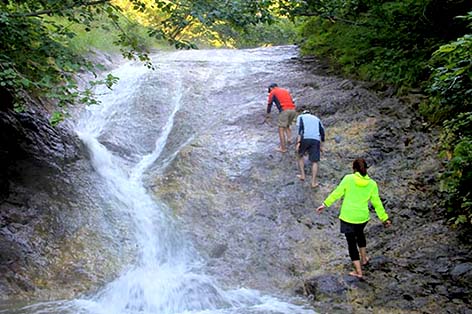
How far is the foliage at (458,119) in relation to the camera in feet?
20.8

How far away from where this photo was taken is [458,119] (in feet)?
24.2

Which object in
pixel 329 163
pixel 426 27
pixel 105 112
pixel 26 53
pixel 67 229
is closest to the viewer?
pixel 26 53

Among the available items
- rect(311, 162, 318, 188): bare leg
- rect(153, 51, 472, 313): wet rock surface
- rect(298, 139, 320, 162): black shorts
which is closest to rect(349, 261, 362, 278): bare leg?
rect(153, 51, 472, 313): wet rock surface

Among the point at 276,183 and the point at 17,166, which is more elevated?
the point at 17,166

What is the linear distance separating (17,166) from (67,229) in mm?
1737

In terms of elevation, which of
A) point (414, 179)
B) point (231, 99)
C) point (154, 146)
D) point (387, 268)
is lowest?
point (387, 268)

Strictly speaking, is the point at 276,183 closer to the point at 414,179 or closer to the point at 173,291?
the point at 414,179

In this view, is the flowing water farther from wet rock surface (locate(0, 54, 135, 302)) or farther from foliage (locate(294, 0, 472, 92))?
foliage (locate(294, 0, 472, 92))

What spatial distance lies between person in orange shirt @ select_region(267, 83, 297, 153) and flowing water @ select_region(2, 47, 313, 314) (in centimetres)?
86

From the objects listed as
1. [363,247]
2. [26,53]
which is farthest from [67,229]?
[363,247]

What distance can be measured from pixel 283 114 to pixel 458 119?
5.02 meters

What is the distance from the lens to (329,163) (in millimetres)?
11148

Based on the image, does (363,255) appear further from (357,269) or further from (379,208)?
(379,208)

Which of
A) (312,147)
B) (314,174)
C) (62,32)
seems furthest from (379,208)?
(62,32)
